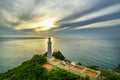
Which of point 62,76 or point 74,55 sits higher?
point 62,76

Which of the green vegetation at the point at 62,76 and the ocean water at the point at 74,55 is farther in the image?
the ocean water at the point at 74,55

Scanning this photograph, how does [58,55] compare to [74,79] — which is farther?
[58,55]

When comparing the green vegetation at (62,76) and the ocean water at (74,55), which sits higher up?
the green vegetation at (62,76)

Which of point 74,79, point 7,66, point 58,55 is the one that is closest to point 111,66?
point 58,55

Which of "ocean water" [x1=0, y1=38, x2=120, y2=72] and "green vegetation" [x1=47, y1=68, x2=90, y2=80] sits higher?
"green vegetation" [x1=47, y1=68, x2=90, y2=80]

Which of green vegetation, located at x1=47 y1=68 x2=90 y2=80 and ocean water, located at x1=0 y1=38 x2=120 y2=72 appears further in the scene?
ocean water, located at x1=0 y1=38 x2=120 y2=72

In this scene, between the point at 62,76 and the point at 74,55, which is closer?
the point at 62,76

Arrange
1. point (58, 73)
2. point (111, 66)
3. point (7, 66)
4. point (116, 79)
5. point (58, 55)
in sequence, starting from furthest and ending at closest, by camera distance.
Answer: point (111, 66) < point (7, 66) < point (58, 55) < point (58, 73) < point (116, 79)

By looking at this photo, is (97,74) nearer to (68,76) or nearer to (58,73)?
(68,76)

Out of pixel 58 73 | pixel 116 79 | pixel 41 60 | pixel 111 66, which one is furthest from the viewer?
pixel 111 66

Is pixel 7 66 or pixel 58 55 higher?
pixel 58 55

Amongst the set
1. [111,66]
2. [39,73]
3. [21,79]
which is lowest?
[111,66]
